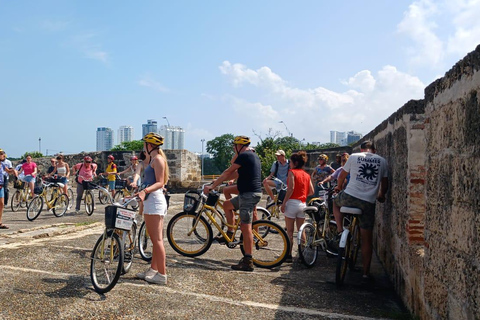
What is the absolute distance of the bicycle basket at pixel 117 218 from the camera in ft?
16.4

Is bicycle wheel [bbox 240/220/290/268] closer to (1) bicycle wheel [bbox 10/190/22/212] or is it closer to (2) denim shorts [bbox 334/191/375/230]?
(2) denim shorts [bbox 334/191/375/230]

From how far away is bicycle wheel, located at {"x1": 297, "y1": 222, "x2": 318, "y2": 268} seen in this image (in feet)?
21.4

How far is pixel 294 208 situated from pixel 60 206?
23.7 feet

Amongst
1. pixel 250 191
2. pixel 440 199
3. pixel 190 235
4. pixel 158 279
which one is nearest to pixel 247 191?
pixel 250 191

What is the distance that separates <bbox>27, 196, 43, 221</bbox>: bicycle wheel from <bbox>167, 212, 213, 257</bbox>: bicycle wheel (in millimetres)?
5666

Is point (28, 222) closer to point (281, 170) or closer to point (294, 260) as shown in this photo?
point (281, 170)

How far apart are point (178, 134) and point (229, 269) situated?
523 ft

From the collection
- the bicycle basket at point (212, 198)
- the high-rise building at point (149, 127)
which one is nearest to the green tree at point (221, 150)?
the high-rise building at point (149, 127)

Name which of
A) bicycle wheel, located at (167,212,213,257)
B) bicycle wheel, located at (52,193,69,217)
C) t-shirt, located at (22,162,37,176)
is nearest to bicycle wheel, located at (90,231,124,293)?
bicycle wheel, located at (167,212,213,257)

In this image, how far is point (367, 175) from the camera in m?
5.74

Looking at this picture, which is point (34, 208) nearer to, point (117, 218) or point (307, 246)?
point (117, 218)

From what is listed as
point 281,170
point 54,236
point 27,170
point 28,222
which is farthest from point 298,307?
point 27,170

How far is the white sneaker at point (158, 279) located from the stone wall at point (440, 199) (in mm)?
2487

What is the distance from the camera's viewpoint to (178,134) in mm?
163875
